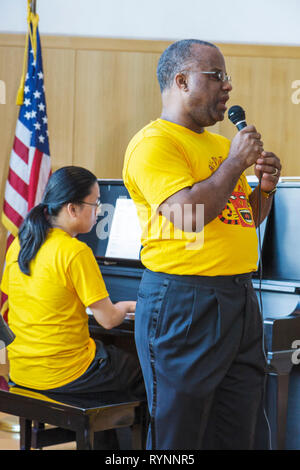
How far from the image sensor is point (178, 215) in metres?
1.48

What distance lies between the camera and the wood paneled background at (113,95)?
367 cm

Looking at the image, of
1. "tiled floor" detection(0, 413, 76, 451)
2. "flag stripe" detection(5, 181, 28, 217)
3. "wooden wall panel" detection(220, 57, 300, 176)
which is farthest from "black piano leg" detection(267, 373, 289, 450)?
"flag stripe" detection(5, 181, 28, 217)

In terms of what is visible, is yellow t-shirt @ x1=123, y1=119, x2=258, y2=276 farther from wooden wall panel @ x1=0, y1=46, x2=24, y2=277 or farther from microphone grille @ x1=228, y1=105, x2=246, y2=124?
wooden wall panel @ x1=0, y1=46, x2=24, y2=277

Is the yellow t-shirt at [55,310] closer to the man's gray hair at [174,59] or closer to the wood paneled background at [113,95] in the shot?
the man's gray hair at [174,59]

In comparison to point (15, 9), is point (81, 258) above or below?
below

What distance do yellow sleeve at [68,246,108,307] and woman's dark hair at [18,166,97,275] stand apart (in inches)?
6.7

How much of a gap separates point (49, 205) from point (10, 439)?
139 centimetres

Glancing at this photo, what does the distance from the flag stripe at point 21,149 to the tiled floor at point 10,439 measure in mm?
1448

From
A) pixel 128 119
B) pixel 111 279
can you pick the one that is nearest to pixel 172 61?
pixel 111 279

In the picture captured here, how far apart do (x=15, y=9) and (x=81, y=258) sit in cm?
215

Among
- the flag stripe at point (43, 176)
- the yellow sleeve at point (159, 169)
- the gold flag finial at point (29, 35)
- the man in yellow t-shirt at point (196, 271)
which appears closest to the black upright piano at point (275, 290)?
the man in yellow t-shirt at point (196, 271)

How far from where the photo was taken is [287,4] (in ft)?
11.8
